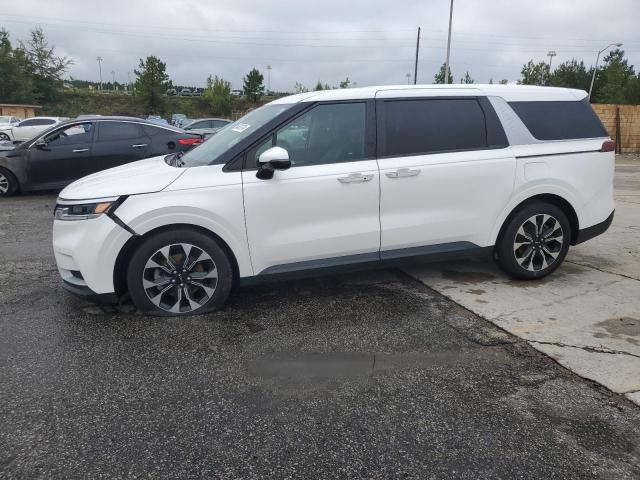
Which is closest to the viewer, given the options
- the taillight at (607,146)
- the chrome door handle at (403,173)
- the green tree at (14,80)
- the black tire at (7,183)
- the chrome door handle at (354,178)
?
the chrome door handle at (354,178)

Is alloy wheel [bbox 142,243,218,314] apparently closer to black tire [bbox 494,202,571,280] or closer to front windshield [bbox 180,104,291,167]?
front windshield [bbox 180,104,291,167]

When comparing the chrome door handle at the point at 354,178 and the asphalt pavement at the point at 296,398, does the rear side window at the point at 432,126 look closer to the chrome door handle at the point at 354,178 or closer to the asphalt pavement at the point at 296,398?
the chrome door handle at the point at 354,178

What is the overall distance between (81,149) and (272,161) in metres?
7.13

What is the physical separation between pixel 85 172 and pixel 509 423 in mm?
9062

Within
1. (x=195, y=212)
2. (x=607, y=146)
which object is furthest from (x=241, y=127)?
(x=607, y=146)

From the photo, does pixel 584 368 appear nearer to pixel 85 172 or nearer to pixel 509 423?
pixel 509 423

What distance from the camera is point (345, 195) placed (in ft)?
13.3

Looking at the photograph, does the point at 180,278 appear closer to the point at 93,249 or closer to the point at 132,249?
the point at 132,249


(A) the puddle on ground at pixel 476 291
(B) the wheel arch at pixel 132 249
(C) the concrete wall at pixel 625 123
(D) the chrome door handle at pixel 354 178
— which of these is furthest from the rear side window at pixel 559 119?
(C) the concrete wall at pixel 625 123

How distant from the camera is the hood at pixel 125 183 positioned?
147 inches

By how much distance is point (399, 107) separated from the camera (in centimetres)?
432

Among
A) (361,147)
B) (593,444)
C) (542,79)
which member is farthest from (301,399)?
(542,79)

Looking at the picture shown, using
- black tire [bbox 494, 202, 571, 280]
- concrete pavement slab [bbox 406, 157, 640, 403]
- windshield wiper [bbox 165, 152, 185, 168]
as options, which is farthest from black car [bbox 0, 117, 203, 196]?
black tire [bbox 494, 202, 571, 280]

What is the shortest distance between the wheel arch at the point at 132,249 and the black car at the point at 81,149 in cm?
614
